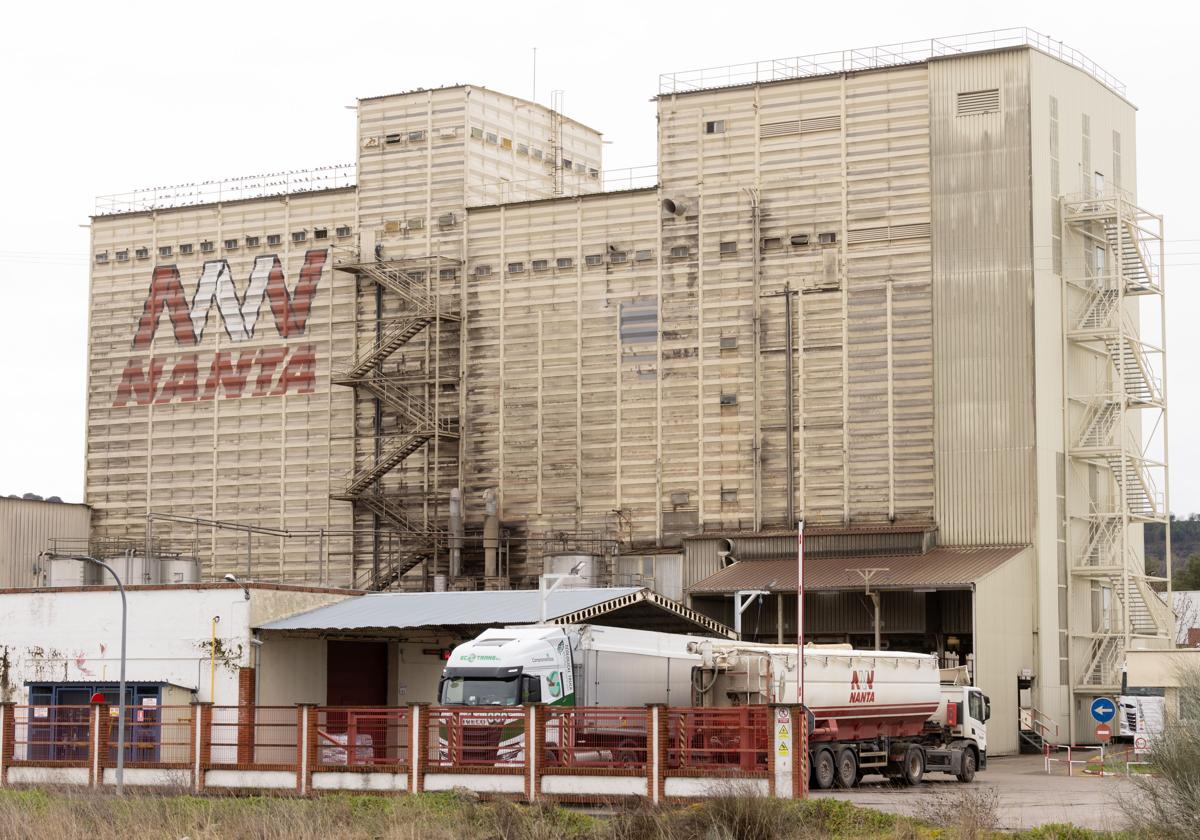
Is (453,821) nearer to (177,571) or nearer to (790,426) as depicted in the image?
(790,426)

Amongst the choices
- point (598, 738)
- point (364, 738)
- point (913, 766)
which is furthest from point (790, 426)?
point (598, 738)

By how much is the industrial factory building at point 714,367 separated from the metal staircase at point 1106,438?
0.17 m

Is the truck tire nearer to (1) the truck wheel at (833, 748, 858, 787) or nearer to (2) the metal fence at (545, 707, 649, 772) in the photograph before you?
(1) the truck wheel at (833, 748, 858, 787)

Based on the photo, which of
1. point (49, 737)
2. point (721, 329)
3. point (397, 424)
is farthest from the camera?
point (397, 424)

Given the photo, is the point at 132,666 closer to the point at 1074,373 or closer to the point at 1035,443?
the point at 1035,443

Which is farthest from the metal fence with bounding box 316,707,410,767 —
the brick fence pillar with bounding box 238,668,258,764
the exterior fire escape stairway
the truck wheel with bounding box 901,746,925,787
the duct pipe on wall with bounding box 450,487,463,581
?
the exterior fire escape stairway

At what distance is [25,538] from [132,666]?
1069 inches

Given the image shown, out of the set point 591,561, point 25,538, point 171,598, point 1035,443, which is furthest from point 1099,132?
point 25,538

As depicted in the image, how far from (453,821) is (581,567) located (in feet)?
107

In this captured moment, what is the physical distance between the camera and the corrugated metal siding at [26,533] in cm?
7212

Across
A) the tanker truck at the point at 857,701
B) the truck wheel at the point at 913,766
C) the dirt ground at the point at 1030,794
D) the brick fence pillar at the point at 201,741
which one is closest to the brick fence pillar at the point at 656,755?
the dirt ground at the point at 1030,794

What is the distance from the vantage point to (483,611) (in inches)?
1903

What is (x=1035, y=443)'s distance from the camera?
2313 inches

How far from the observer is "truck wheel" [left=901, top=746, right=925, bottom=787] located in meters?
43.2
